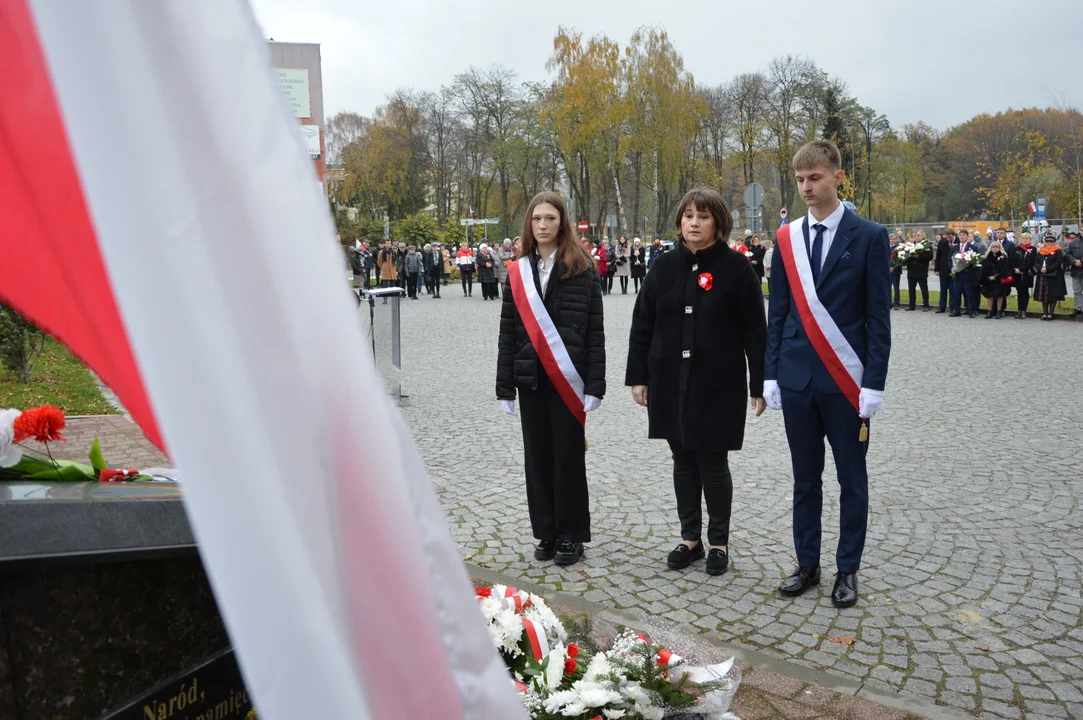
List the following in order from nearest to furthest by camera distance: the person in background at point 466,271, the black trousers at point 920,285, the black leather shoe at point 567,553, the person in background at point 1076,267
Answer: the black leather shoe at point 567,553 < the person in background at point 1076,267 < the black trousers at point 920,285 < the person in background at point 466,271

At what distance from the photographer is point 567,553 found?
16.2 ft

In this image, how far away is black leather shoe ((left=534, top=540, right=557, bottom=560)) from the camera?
16.5 ft

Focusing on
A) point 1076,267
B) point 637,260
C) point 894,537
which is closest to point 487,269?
point 637,260

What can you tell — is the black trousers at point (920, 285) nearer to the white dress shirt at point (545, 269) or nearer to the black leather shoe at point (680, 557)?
the black leather shoe at point (680, 557)

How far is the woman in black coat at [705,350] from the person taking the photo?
4566 millimetres

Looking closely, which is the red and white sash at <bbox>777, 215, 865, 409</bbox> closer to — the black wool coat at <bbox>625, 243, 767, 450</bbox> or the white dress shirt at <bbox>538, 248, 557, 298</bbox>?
the black wool coat at <bbox>625, 243, 767, 450</bbox>

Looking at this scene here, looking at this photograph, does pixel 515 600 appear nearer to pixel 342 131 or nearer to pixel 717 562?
pixel 717 562

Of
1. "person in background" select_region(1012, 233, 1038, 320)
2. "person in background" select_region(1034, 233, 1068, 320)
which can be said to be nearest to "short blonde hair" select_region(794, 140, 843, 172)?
"person in background" select_region(1034, 233, 1068, 320)

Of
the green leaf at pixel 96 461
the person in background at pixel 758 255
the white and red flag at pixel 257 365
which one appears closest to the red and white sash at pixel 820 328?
the green leaf at pixel 96 461

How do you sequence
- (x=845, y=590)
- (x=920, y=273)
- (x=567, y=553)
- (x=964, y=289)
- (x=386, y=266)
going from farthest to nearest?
(x=386, y=266) → (x=920, y=273) → (x=964, y=289) → (x=567, y=553) → (x=845, y=590)

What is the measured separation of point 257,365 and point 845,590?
392 centimetres

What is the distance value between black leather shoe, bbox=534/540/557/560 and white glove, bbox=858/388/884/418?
187 centimetres

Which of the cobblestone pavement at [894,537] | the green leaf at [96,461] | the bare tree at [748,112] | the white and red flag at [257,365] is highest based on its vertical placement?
the bare tree at [748,112]

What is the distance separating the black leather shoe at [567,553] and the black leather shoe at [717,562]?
2.34 ft
